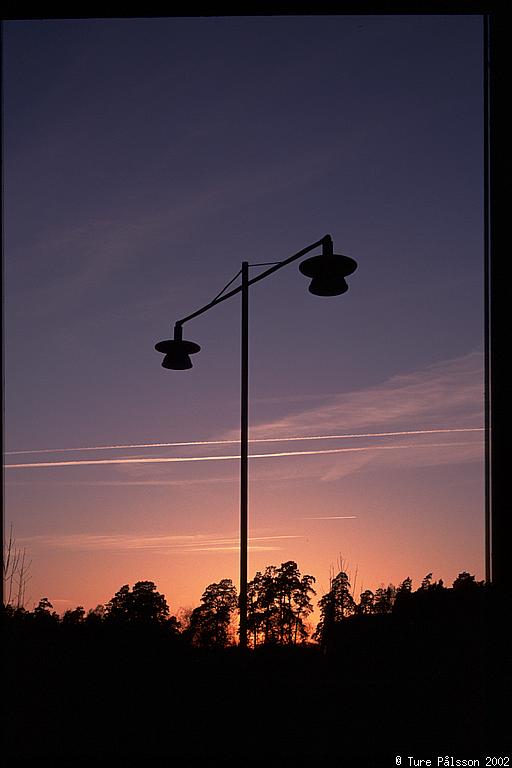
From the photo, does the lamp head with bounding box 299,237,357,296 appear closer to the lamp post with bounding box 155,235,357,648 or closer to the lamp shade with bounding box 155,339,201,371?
the lamp post with bounding box 155,235,357,648

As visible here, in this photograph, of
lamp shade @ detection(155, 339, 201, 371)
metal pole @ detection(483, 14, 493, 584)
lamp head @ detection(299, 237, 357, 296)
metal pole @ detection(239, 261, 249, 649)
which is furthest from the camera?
lamp shade @ detection(155, 339, 201, 371)

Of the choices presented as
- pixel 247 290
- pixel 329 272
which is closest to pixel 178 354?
pixel 247 290

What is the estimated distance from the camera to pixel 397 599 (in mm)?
8078

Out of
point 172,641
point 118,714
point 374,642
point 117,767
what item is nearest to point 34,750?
point 118,714

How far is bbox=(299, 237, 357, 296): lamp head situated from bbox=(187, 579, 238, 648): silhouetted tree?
10.8ft

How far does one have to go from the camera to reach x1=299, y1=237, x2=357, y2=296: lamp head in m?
7.43

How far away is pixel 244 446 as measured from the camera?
310 inches

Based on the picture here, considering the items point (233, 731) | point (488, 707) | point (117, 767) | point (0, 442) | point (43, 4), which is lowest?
point (233, 731)

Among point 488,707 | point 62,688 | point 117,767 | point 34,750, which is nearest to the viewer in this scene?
point 488,707

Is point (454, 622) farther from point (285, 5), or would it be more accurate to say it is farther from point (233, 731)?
point (285, 5)

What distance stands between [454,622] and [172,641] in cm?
269

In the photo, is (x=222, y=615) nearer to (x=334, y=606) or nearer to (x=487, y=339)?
(x=334, y=606)

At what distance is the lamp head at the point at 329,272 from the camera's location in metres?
7.43

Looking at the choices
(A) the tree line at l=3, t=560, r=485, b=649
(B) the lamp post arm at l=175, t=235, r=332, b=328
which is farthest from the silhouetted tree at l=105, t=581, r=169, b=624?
(B) the lamp post arm at l=175, t=235, r=332, b=328
